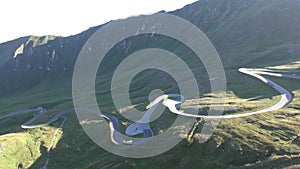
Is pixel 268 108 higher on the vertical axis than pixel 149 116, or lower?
higher

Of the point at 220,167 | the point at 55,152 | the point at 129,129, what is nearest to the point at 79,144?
the point at 55,152

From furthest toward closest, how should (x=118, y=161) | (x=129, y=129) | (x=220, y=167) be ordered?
(x=129, y=129)
(x=118, y=161)
(x=220, y=167)

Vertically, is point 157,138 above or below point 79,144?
above

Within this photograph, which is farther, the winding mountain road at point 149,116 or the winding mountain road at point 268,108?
the winding mountain road at point 149,116

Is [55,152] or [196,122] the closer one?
[196,122]

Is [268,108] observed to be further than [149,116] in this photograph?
No

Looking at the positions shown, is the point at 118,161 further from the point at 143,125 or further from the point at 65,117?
the point at 65,117

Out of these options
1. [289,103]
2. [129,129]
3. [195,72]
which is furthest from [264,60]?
[129,129]

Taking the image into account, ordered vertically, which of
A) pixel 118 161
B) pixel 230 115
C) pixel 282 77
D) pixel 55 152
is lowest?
pixel 55 152

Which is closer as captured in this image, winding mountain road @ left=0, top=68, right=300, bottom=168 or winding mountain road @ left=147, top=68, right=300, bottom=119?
winding mountain road @ left=147, top=68, right=300, bottom=119

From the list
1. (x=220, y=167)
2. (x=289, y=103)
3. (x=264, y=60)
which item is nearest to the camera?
(x=220, y=167)
